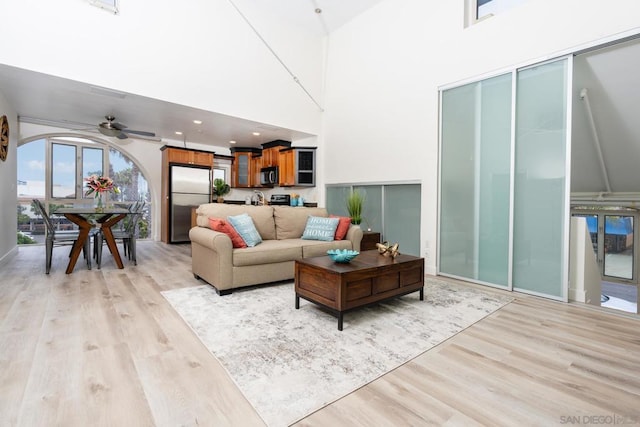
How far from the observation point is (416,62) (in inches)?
176

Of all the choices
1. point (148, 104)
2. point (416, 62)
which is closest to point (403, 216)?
point (416, 62)

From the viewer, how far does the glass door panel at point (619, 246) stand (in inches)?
235

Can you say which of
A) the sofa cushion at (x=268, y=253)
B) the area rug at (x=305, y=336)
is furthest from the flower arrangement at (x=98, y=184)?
the sofa cushion at (x=268, y=253)

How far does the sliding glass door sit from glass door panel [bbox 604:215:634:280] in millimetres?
4476

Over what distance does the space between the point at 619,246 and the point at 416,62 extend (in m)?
5.90

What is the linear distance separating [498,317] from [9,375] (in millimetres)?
3495

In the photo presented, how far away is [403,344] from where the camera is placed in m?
2.12

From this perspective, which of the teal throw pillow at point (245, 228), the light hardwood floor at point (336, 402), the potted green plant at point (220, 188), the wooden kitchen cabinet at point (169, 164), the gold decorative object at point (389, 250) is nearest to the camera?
the light hardwood floor at point (336, 402)

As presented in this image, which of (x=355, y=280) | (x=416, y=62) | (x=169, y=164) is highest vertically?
(x=416, y=62)

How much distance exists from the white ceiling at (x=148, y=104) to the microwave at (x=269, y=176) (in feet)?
2.32

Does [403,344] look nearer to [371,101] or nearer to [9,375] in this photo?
[9,375]

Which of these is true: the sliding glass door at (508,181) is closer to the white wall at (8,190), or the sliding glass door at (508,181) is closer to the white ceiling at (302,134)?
the white ceiling at (302,134)

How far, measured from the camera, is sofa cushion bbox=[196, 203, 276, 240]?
12.3ft

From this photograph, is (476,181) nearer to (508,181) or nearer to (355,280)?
(508,181)
